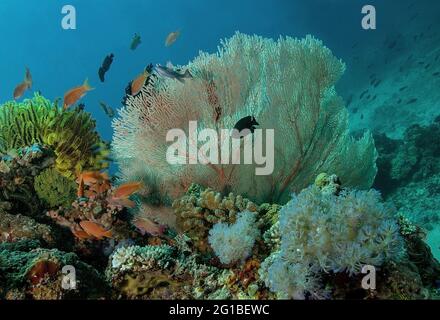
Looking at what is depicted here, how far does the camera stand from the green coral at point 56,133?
592cm

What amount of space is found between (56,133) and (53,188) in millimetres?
968

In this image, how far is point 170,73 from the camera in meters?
5.68

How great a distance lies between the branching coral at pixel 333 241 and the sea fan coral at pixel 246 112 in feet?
9.84

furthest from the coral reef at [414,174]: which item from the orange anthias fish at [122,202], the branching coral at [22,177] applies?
the branching coral at [22,177]

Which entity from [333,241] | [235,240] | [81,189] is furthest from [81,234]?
[333,241]

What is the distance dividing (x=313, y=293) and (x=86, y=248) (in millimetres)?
3329

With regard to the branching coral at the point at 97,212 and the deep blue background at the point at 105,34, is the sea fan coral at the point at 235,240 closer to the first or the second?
the branching coral at the point at 97,212

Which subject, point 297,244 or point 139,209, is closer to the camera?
point 297,244

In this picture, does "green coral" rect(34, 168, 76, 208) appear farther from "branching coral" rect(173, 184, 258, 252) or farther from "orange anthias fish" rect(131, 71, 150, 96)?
"branching coral" rect(173, 184, 258, 252)

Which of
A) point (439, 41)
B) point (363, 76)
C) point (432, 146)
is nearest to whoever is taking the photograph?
point (432, 146)

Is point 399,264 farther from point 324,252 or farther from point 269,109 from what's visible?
point 269,109

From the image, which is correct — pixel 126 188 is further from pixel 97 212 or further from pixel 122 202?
pixel 97 212

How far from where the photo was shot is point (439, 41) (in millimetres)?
31922
